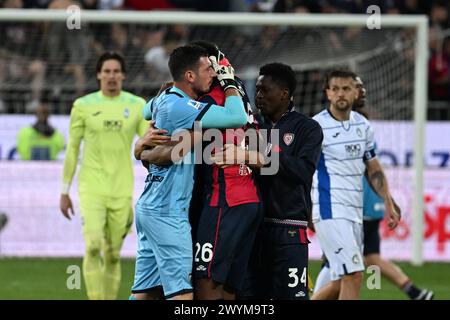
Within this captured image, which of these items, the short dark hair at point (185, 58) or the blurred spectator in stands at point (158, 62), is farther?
the blurred spectator in stands at point (158, 62)

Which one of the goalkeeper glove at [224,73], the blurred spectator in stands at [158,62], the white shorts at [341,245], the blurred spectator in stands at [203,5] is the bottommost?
the white shorts at [341,245]

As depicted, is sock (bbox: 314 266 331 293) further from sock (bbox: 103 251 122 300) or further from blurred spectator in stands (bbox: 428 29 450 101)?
blurred spectator in stands (bbox: 428 29 450 101)

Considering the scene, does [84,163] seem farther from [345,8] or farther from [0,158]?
[345,8]

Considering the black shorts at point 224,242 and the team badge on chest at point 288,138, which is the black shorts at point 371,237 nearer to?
the team badge on chest at point 288,138

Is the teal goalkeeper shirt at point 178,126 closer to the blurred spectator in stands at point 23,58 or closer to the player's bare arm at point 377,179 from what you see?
the player's bare arm at point 377,179

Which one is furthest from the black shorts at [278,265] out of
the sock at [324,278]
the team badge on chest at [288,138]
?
the sock at [324,278]

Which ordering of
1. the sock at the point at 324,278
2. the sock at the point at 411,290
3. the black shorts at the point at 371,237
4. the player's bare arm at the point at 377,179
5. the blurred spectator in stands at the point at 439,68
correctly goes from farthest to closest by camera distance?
the blurred spectator in stands at the point at 439,68 < the black shorts at the point at 371,237 < the sock at the point at 411,290 < the sock at the point at 324,278 < the player's bare arm at the point at 377,179

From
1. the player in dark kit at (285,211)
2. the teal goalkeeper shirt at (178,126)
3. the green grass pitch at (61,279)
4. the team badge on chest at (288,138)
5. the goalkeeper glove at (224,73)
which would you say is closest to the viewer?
the teal goalkeeper shirt at (178,126)

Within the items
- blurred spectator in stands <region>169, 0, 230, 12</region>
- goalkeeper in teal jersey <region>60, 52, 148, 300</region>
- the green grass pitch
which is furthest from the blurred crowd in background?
goalkeeper in teal jersey <region>60, 52, 148, 300</region>

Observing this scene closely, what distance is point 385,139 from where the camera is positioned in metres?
15.7

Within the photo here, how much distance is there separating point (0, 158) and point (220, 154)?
881 cm

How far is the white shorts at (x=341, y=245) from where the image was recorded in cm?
972

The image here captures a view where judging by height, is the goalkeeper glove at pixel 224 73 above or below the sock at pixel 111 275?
above

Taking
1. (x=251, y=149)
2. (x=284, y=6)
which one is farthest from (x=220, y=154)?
(x=284, y=6)
